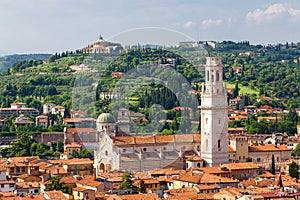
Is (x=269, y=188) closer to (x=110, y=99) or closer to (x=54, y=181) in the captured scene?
(x=54, y=181)

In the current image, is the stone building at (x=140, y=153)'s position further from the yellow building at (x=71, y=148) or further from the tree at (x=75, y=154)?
the yellow building at (x=71, y=148)

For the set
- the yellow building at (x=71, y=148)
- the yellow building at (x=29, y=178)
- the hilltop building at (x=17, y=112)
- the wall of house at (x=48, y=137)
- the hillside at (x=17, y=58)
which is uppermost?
the hillside at (x=17, y=58)

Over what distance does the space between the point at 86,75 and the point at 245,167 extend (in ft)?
94.7

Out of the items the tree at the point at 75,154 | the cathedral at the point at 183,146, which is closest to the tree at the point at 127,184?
the cathedral at the point at 183,146

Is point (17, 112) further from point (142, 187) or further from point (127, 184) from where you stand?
point (127, 184)

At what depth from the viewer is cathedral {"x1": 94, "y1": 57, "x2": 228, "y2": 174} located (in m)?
31.1

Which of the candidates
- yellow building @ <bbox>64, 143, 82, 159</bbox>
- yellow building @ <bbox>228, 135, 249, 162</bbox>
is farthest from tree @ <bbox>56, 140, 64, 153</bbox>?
yellow building @ <bbox>228, 135, 249, 162</bbox>

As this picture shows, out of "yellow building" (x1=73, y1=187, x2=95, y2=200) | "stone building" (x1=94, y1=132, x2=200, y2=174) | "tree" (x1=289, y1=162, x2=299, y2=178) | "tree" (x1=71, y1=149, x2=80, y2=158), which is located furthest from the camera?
"tree" (x1=71, y1=149, x2=80, y2=158)

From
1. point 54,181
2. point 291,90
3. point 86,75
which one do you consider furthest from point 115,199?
point 291,90

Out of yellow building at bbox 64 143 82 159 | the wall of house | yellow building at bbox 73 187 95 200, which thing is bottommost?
yellow building at bbox 73 187 95 200

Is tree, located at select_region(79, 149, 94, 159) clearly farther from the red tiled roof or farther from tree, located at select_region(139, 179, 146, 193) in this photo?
tree, located at select_region(139, 179, 146, 193)

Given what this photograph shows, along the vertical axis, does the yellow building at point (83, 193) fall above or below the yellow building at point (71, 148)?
below

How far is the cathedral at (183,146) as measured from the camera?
31.1m

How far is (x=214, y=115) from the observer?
32594 mm
